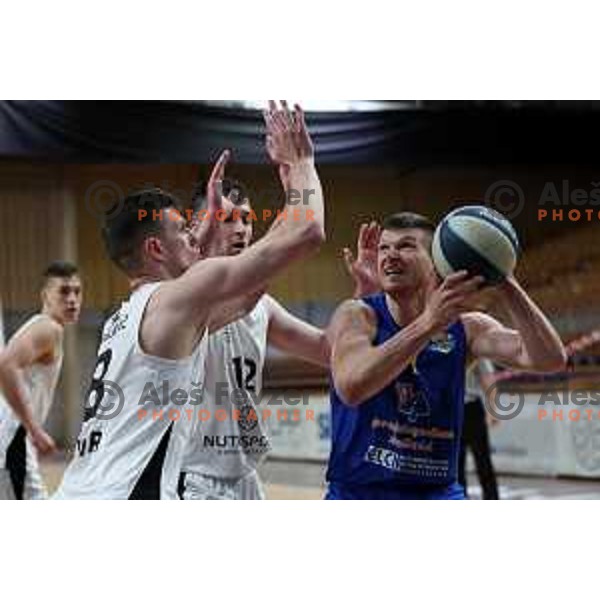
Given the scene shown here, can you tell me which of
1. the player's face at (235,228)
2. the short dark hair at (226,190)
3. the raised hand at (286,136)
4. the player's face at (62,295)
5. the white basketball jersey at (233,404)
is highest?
the raised hand at (286,136)

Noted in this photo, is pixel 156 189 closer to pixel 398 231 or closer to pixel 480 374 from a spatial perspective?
pixel 398 231

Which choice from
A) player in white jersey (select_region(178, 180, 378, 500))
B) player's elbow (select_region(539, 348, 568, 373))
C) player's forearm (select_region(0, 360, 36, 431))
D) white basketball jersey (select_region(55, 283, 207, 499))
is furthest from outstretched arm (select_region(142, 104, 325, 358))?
player's elbow (select_region(539, 348, 568, 373))

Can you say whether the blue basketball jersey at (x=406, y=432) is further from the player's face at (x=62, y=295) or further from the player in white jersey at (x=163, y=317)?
the player's face at (x=62, y=295)

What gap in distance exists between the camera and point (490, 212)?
3.62 meters

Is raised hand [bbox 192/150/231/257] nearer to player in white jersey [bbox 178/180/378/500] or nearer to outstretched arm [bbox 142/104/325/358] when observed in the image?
player in white jersey [bbox 178/180/378/500]

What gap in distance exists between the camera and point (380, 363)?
11.5 feet

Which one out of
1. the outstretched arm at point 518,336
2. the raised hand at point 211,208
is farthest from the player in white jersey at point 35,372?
the outstretched arm at point 518,336

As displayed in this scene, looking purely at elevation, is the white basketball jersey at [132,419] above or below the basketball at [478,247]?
below

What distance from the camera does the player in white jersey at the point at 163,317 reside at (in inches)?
126

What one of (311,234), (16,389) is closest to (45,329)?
(16,389)

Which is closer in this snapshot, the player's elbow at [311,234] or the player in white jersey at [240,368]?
the player's elbow at [311,234]

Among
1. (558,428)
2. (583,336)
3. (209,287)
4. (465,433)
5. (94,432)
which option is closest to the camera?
(209,287)
